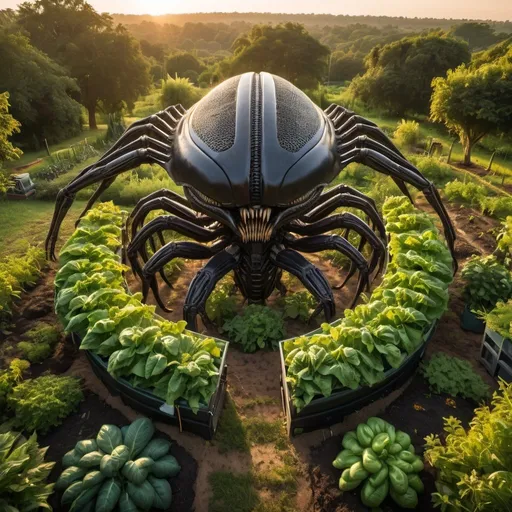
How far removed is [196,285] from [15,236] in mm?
6754

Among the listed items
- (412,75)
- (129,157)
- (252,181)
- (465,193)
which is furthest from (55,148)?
(412,75)

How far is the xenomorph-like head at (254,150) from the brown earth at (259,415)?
2650 mm

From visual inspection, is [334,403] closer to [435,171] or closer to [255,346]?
[255,346]

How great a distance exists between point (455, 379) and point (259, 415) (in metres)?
2.68

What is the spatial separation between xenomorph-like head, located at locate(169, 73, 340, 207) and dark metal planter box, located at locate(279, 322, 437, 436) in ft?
6.67

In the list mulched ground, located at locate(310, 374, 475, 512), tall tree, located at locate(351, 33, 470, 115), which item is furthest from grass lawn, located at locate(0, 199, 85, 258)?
tall tree, located at locate(351, 33, 470, 115)

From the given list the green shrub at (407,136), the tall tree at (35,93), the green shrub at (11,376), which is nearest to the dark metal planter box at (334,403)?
the green shrub at (11,376)

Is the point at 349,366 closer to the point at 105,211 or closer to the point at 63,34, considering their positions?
the point at 105,211

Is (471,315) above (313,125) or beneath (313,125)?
beneath

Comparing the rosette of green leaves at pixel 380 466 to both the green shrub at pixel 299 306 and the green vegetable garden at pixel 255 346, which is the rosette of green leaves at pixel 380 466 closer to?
the green vegetable garden at pixel 255 346

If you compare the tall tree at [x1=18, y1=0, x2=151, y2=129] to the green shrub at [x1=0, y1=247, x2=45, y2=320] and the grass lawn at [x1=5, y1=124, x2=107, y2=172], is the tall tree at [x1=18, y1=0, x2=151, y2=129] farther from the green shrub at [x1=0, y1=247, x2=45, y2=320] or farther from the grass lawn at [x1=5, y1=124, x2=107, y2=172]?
the green shrub at [x1=0, y1=247, x2=45, y2=320]

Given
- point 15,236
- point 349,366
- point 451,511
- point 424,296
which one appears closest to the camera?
point 451,511

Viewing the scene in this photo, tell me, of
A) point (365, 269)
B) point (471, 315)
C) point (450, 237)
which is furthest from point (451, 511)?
point (450, 237)

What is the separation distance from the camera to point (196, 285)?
588 cm
